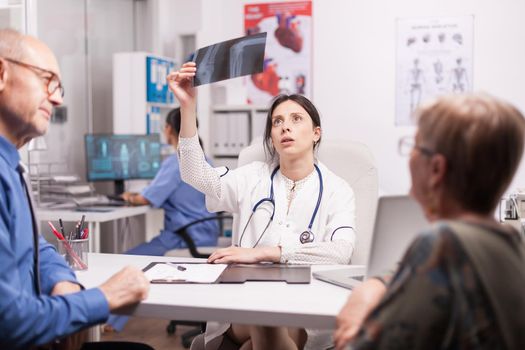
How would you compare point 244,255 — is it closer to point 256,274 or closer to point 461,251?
point 256,274

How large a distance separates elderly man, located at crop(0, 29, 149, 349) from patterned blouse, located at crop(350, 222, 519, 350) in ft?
2.23

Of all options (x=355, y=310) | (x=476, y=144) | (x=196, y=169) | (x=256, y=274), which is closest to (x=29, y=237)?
(x=256, y=274)

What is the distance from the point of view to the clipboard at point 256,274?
1664mm

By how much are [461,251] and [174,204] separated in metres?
3.14

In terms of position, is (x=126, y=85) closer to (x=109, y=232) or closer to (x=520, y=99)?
(x=109, y=232)

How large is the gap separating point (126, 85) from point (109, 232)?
43.6 inches

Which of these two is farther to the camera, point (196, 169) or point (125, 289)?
point (196, 169)

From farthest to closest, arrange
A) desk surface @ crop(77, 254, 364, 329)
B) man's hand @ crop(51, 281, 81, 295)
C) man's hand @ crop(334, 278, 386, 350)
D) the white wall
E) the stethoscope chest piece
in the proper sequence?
the white wall → the stethoscope chest piece → man's hand @ crop(51, 281, 81, 295) → desk surface @ crop(77, 254, 364, 329) → man's hand @ crop(334, 278, 386, 350)

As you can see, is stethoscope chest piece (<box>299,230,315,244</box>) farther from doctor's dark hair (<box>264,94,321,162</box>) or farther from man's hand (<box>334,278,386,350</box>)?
man's hand (<box>334,278,386,350</box>)

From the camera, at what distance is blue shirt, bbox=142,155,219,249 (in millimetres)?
3912

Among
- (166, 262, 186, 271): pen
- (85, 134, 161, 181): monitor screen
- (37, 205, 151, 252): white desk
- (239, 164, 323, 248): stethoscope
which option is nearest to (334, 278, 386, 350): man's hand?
(166, 262, 186, 271): pen

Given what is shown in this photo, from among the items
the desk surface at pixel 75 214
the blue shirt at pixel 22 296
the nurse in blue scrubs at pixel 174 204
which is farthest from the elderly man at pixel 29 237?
the nurse in blue scrubs at pixel 174 204

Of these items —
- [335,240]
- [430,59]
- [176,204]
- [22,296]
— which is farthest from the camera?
[430,59]

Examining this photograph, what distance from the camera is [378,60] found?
16.4ft
